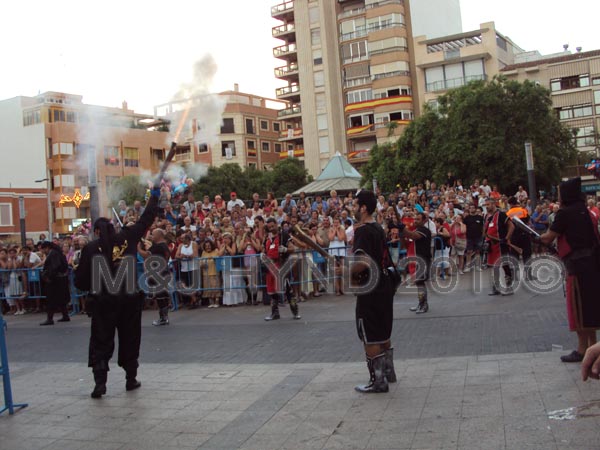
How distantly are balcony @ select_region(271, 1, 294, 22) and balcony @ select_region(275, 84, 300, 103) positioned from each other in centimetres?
660

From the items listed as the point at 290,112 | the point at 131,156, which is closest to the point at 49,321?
the point at 131,156

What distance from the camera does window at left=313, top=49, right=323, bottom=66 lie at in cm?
5841

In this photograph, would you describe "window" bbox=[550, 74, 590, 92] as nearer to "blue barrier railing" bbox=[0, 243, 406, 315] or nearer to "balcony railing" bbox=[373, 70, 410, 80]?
"balcony railing" bbox=[373, 70, 410, 80]

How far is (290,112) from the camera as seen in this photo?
63406mm

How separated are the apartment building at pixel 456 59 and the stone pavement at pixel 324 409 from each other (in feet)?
151

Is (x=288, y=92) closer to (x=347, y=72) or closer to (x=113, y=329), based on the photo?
(x=347, y=72)

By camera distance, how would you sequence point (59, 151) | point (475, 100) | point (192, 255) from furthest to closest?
point (59, 151), point (475, 100), point (192, 255)

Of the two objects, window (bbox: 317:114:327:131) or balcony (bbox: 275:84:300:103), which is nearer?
window (bbox: 317:114:327:131)

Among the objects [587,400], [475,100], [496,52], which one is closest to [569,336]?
[587,400]

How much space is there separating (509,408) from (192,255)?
32.9 ft

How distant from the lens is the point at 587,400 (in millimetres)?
5031

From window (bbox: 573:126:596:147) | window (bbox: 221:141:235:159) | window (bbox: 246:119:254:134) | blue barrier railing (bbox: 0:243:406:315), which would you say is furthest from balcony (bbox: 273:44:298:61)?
blue barrier railing (bbox: 0:243:406:315)

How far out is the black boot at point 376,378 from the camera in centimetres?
586

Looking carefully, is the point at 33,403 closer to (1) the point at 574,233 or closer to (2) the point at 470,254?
(1) the point at 574,233
